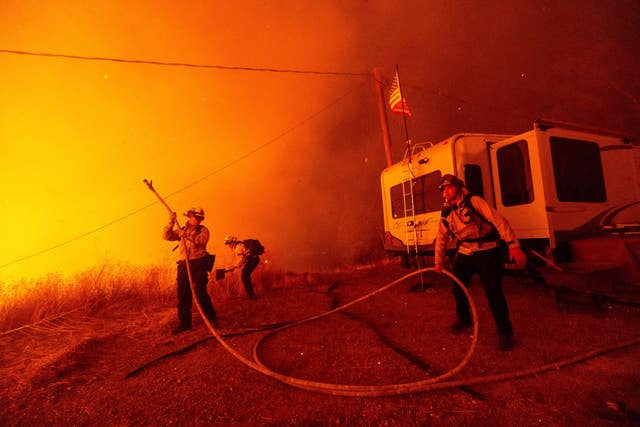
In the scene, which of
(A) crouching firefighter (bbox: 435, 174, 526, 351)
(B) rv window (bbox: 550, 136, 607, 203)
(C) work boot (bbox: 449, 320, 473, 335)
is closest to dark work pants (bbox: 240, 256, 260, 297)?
(C) work boot (bbox: 449, 320, 473, 335)

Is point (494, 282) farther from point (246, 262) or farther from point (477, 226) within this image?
point (246, 262)

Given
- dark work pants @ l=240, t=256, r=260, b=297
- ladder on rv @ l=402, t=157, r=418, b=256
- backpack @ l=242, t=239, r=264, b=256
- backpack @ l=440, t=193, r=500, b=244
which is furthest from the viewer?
backpack @ l=242, t=239, r=264, b=256

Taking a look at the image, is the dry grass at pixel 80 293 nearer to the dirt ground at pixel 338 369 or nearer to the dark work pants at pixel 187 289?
the dirt ground at pixel 338 369

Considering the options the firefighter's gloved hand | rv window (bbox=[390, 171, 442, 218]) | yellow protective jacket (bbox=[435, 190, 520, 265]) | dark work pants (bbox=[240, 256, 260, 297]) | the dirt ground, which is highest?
rv window (bbox=[390, 171, 442, 218])

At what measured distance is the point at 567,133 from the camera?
557cm

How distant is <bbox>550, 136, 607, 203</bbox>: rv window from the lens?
5.30m

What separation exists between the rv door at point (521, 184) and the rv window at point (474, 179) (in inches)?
13.6

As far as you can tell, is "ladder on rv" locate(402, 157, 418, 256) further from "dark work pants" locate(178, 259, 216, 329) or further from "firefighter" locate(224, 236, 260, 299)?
"dark work pants" locate(178, 259, 216, 329)

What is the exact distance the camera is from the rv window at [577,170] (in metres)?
5.30

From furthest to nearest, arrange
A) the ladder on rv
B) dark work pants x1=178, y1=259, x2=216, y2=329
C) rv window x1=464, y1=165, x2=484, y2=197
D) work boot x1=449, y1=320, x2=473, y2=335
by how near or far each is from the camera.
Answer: the ladder on rv
rv window x1=464, y1=165, x2=484, y2=197
dark work pants x1=178, y1=259, x2=216, y2=329
work boot x1=449, y1=320, x2=473, y2=335

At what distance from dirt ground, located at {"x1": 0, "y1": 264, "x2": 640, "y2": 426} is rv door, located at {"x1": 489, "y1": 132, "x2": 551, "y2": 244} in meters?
1.38

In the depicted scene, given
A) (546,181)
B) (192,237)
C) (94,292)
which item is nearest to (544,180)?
(546,181)

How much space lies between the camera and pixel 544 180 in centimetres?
505

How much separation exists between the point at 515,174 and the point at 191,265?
6.63 meters
